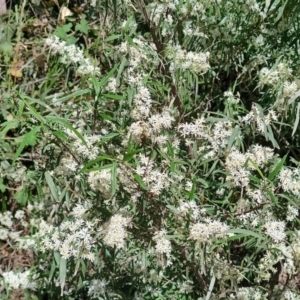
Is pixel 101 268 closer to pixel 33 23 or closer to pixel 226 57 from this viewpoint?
pixel 226 57

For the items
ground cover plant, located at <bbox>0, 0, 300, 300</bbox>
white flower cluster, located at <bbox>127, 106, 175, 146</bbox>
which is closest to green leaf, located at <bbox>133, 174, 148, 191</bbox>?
ground cover plant, located at <bbox>0, 0, 300, 300</bbox>

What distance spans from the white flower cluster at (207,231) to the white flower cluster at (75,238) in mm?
297

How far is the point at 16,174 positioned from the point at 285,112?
51.4 inches

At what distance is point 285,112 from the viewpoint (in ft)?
6.57

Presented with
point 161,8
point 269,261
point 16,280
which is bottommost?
point 16,280

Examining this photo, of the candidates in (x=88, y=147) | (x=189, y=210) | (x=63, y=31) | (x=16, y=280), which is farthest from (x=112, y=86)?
(x=63, y=31)

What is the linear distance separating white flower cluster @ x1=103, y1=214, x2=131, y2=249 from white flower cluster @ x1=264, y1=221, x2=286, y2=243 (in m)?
0.40

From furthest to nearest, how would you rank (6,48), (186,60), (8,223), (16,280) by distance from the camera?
1. (6,48)
2. (8,223)
3. (16,280)
4. (186,60)

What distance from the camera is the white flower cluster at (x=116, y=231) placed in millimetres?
1626

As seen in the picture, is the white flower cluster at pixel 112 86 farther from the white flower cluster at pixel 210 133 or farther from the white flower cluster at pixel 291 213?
the white flower cluster at pixel 291 213

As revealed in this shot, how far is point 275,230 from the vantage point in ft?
5.63

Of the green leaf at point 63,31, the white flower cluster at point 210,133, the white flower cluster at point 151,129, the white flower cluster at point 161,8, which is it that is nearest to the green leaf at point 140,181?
the white flower cluster at point 151,129

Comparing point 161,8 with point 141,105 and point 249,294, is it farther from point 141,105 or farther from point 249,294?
point 249,294

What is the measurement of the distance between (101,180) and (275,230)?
51 centimetres
